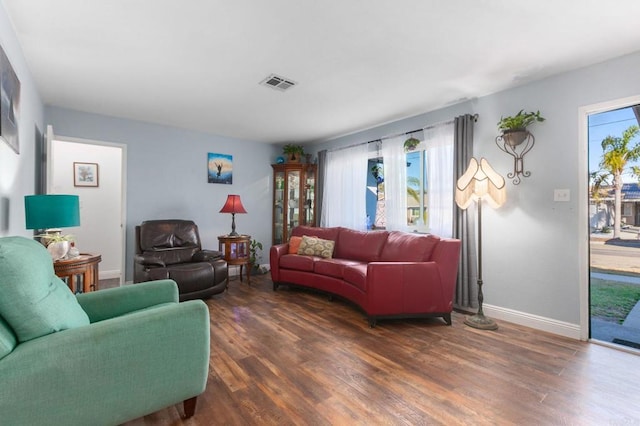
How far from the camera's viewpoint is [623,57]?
2412mm

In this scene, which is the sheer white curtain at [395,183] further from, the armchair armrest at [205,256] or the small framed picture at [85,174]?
the small framed picture at [85,174]

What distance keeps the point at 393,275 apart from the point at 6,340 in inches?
101

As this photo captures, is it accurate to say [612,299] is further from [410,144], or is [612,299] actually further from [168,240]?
[168,240]

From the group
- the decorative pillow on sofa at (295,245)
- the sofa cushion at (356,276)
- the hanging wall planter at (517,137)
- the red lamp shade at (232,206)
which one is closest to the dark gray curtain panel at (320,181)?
the decorative pillow on sofa at (295,245)

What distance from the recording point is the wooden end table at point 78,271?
2.35 metres

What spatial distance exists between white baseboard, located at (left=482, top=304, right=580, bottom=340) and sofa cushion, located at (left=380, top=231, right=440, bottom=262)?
0.86m

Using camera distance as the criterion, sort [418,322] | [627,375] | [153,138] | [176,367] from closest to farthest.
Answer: [176,367] < [627,375] < [418,322] < [153,138]

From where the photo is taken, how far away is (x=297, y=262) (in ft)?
13.3

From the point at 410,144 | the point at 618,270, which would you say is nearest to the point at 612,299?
the point at 618,270

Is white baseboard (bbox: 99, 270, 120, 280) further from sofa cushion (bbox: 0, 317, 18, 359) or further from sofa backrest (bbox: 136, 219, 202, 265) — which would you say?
sofa cushion (bbox: 0, 317, 18, 359)

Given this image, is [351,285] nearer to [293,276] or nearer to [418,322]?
[418,322]

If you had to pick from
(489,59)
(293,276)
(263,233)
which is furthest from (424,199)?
(263,233)

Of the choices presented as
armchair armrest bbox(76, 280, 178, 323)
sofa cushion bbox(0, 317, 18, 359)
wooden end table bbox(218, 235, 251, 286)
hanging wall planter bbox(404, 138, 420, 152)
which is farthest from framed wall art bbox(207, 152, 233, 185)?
sofa cushion bbox(0, 317, 18, 359)

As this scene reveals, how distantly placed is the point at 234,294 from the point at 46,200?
2.31 metres
